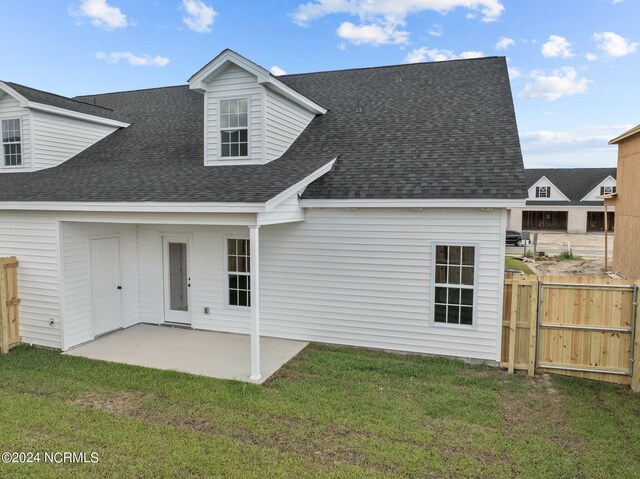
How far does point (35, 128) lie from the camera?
10.8m

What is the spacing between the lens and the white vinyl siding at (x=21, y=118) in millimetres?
10727

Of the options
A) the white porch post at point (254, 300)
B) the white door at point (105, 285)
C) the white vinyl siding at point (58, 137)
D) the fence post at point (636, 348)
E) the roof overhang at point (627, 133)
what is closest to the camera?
the fence post at point (636, 348)

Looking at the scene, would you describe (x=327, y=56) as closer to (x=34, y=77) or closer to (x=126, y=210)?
(x=34, y=77)

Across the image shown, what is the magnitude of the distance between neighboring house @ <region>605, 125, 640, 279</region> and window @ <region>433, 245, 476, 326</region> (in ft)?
40.8

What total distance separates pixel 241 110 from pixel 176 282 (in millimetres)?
4339

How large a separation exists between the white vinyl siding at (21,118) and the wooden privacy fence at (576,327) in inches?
459

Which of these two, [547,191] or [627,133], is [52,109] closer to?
[627,133]

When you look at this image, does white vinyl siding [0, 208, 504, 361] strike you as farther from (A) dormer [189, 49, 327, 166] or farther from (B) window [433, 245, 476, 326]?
(A) dormer [189, 49, 327, 166]

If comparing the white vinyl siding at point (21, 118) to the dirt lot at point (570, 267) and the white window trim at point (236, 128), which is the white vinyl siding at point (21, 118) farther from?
the dirt lot at point (570, 267)

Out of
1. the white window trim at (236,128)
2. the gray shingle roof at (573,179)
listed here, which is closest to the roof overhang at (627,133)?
the white window trim at (236,128)

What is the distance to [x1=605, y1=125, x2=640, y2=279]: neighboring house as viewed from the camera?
659 inches

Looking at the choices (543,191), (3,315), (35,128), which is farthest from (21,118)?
(543,191)

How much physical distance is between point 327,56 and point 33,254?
20.2 metres

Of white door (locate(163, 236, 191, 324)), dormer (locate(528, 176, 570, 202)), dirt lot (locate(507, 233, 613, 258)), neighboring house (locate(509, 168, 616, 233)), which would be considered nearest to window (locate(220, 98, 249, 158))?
white door (locate(163, 236, 191, 324))
